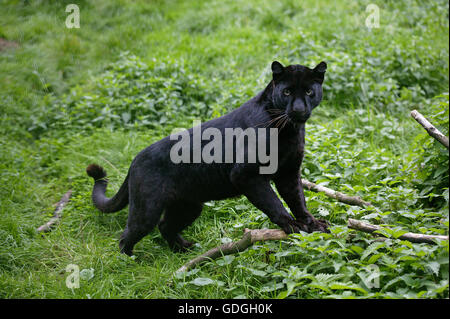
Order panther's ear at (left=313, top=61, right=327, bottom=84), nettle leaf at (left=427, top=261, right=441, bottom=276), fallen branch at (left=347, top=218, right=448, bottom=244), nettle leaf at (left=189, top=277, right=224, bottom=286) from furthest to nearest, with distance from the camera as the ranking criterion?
panther's ear at (left=313, top=61, right=327, bottom=84) < nettle leaf at (left=189, top=277, right=224, bottom=286) < fallen branch at (left=347, top=218, right=448, bottom=244) < nettle leaf at (left=427, top=261, right=441, bottom=276)

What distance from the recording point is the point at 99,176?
4.44m

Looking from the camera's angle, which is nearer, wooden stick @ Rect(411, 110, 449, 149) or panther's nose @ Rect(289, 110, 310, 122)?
wooden stick @ Rect(411, 110, 449, 149)

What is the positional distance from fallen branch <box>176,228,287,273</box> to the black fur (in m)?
0.09

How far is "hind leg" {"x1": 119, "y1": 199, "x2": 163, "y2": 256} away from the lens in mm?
3678

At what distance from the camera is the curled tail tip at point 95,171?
4.34 meters

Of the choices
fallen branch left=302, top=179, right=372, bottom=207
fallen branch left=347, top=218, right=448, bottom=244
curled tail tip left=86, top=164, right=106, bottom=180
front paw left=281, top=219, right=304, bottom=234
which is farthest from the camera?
curled tail tip left=86, top=164, right=106, bottom=180

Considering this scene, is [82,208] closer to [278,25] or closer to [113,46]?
[113,46]
